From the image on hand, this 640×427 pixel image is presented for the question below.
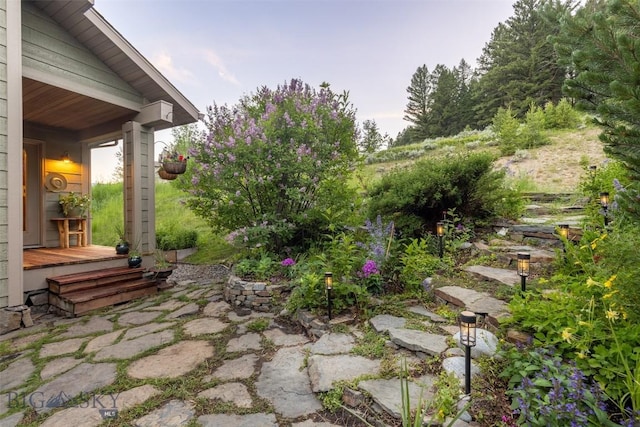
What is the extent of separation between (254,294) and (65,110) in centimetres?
436

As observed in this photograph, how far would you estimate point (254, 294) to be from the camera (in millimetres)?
3771

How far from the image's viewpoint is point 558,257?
2.73m

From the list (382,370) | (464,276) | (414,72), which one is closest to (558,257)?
(464,276)

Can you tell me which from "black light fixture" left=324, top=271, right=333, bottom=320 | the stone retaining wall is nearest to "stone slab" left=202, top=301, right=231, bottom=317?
the stone retaining wall

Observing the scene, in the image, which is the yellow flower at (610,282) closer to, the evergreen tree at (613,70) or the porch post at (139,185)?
the evergreen tree at (613,70)

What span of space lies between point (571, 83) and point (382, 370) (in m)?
2.13

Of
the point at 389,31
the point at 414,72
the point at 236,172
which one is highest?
the point at 414,72

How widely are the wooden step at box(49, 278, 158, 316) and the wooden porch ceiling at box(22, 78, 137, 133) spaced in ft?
8.95

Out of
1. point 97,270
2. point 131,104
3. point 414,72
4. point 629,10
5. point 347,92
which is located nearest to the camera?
point 629,10

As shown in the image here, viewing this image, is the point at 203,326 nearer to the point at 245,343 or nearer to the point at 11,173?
the point at 245,343

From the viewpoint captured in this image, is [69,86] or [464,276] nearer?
[464,276]

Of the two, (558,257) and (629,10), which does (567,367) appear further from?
(629,10)

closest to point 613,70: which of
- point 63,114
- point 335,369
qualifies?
point 335,369

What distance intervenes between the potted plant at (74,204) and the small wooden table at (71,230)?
14 centimetres
